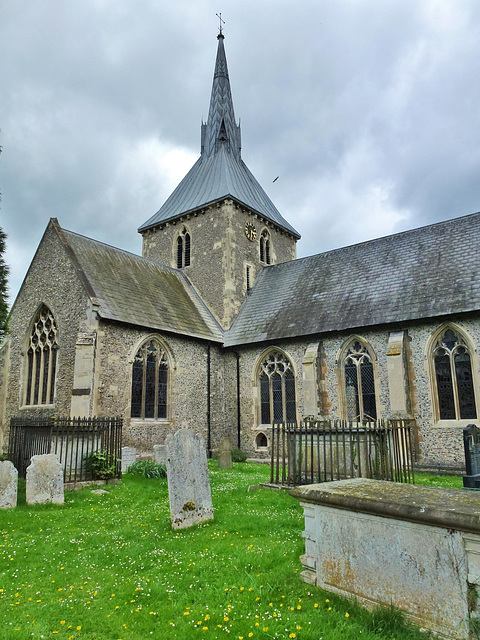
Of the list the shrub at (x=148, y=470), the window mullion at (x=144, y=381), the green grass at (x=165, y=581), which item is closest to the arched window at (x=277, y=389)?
the window mullion at (x=144, y=381)

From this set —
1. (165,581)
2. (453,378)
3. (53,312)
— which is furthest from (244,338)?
(165,581)

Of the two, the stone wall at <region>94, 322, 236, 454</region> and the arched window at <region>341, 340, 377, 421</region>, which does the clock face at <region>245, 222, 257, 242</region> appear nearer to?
the stone wall at <region>94, 322, 236, 454</region>

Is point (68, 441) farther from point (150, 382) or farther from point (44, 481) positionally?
point (150, 382)

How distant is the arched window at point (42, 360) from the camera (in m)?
16.3

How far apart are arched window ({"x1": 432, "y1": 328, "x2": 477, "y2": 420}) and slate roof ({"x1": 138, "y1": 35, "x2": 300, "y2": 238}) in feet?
40.6

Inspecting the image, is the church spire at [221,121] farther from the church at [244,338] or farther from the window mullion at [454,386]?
the window mullion at [454,386]

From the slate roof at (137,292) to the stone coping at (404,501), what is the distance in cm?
1166

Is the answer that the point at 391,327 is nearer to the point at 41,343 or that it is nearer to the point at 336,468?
the point at 336,468

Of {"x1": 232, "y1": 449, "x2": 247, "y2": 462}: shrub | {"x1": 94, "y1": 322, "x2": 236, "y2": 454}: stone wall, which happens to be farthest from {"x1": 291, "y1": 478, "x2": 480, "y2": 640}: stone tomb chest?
{"x1": 232, "y1": 449, "x2": 247, "y2": 462}: shrub

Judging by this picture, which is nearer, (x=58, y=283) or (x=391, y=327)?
(x=391, y=327)

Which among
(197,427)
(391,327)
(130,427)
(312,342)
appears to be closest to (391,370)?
(391,327)

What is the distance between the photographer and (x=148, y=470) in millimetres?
11781

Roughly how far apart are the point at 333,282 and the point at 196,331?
610 cm

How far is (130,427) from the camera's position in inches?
595
